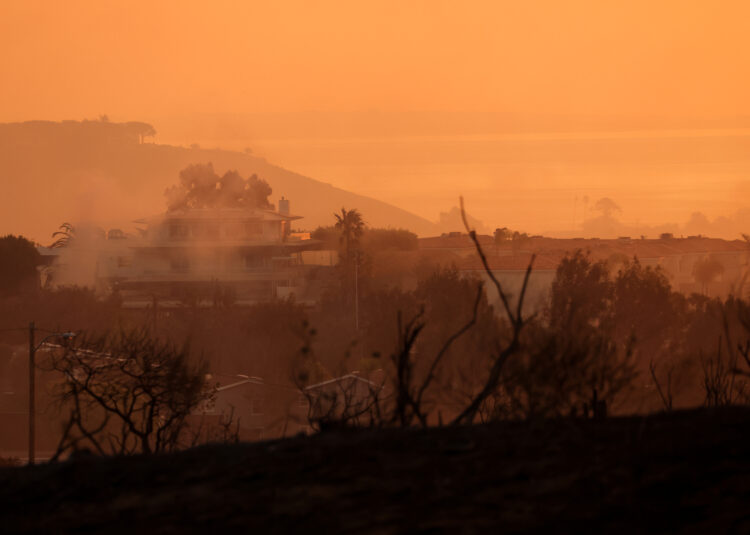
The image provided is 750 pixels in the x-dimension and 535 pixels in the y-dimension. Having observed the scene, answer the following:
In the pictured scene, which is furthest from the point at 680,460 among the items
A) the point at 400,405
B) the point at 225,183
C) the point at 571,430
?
the point at 225,183

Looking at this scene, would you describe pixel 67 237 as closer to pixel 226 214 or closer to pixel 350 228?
pixel 226 214

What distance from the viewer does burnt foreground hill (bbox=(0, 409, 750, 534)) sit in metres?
6.24

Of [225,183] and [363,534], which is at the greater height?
[225,183]

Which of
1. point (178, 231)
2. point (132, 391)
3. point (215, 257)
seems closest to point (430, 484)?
point (132, 391)

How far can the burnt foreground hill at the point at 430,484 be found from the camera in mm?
6238

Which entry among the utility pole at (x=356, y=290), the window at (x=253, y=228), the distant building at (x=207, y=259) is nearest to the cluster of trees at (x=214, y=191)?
the distant building at (x=207, y=259)

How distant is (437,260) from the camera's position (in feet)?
302

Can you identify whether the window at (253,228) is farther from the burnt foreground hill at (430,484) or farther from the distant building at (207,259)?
the burnt foreground hill at (430,484)

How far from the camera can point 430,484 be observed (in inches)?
275

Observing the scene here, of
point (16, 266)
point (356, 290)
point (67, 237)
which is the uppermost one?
point (67, 237)

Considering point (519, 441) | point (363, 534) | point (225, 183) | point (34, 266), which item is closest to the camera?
point (363, 534)

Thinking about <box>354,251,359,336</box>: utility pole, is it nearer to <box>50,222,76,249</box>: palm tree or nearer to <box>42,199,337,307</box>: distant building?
<box>42,199,337,307</box>: distant building

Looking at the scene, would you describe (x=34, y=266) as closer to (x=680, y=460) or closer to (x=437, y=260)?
(x=437, y=260)

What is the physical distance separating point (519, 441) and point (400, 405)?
1.61 m
